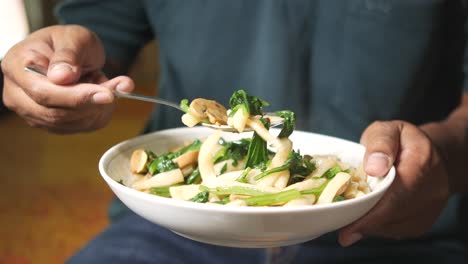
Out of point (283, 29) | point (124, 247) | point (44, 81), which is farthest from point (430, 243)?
point (44, 81)

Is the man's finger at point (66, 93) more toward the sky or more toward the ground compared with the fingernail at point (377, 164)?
more toward the sky

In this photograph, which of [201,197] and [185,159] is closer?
[201,197]

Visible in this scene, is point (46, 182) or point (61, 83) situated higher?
point (61, 83)

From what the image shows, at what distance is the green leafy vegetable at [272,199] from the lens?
740 mm

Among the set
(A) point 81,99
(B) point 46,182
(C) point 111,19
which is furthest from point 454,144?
(B) point 46,182

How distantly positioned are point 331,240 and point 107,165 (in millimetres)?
676

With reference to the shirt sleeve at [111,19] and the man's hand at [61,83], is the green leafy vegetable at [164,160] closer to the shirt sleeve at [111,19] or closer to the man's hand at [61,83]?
the man's hand at [61,83]

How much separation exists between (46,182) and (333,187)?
2019mm

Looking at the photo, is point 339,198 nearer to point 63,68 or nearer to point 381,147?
point 381,147

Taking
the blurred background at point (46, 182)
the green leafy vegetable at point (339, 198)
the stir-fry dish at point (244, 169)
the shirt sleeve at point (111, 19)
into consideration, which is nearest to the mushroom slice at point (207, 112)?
the stir-fry dish at point (244, 169)

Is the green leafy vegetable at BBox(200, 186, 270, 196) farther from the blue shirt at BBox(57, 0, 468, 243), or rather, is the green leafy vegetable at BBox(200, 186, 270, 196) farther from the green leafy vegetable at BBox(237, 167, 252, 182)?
the blue shirt at BBox(57, 0, 468, 243)

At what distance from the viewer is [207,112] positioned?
0.87m

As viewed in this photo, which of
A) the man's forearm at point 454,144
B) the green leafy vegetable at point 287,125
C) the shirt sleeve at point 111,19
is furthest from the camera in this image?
the shirt sleeve at point 111,19

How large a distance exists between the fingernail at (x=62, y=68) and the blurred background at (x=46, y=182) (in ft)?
3.90
